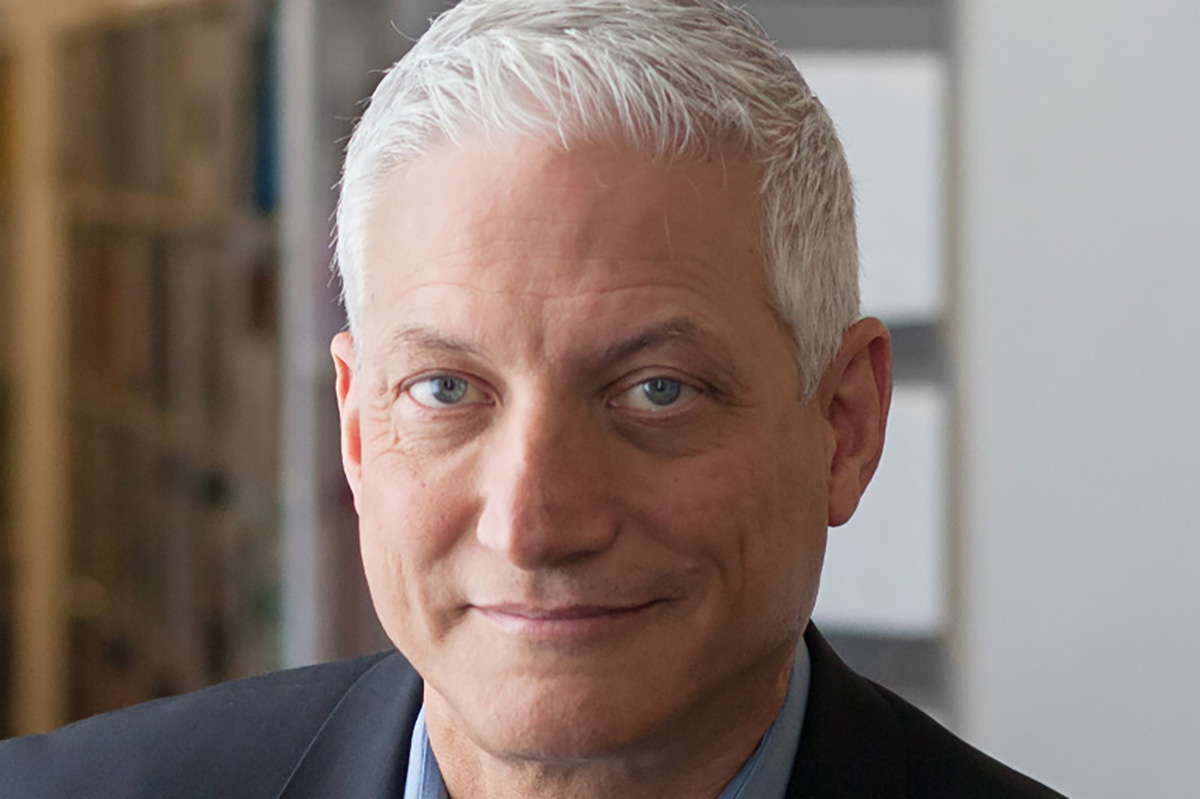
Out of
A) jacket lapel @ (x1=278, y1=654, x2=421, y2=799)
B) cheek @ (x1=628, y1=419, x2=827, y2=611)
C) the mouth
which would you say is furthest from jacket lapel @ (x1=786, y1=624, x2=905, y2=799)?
jacket lapel @ (x1=278, y1=654, x2=421, y2=799)

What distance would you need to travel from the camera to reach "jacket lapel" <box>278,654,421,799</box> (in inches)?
48.3

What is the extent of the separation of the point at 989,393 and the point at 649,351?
1700 millimetres

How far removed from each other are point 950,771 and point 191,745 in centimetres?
64

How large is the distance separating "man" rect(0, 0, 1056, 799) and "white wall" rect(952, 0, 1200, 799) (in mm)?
1448

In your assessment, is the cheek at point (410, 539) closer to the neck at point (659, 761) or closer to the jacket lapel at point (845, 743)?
the neck at point (659, 761)

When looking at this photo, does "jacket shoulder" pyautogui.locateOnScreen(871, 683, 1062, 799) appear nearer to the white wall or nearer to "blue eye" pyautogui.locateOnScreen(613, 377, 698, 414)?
"blue eye" pyautogui.locateOnScreen(613, 377, 698, 414)

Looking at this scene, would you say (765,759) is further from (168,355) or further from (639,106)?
(168,355)

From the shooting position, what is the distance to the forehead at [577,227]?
101cm

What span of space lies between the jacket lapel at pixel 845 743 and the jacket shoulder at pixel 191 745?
0.41m

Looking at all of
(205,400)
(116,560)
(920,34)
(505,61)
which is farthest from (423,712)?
(116,560)

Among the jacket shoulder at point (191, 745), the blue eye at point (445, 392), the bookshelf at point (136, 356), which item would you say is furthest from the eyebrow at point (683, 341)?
the bookshelf at point (136, 356)

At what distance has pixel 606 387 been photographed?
1.03 m

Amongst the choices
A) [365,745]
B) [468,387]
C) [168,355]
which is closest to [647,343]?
[468,387]

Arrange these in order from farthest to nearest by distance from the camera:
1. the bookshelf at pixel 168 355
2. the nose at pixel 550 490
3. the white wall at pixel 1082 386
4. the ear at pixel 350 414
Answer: the bookshelf at pixel 168 355 < the white wall at pixel 1082 386 < the ear at pixel 350 414 < the nose at pixel 550 490
